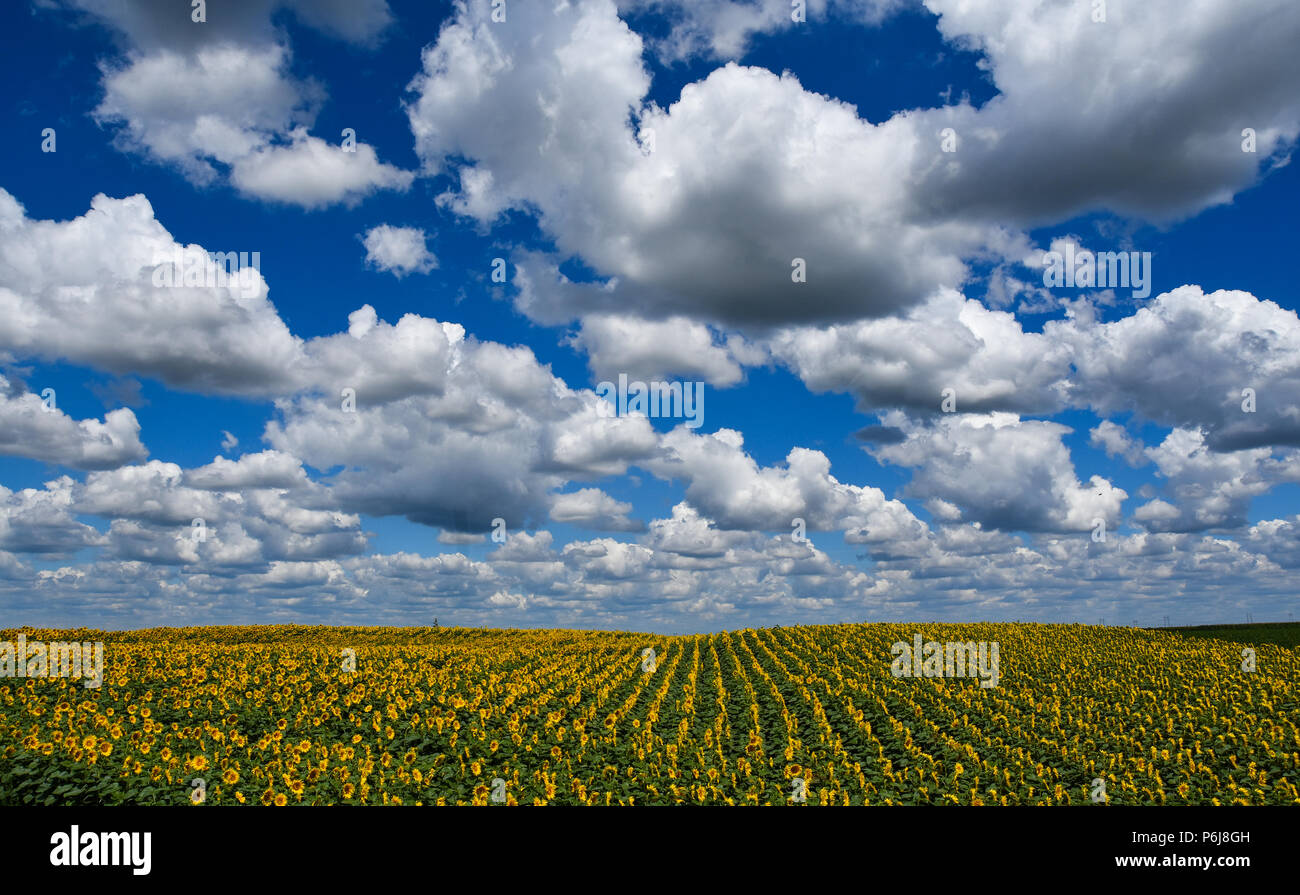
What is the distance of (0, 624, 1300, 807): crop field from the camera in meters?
13.4

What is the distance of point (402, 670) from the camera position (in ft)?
82.5

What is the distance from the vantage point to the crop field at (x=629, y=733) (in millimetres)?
13359

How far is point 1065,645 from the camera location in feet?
138

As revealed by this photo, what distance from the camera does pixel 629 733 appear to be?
2006 cm
